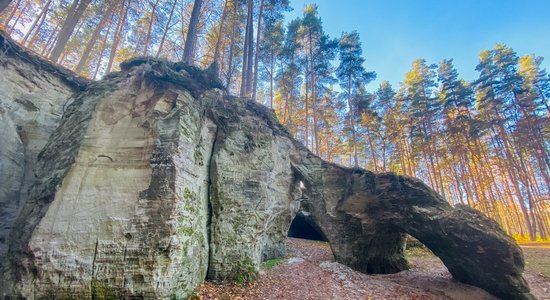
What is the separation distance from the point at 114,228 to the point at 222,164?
12.7ft

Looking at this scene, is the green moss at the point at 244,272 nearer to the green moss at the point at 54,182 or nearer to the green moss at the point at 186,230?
the green moss at the point at 186,230

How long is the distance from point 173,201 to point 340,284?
20.6ft

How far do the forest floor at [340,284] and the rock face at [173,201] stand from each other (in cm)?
57

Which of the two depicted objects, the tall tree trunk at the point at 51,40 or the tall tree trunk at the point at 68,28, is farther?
the tall tree trunk at the point at 51,40

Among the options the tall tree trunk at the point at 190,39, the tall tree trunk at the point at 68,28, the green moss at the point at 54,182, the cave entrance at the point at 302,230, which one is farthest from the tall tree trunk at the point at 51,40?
the cave entrance at the point at 302,230

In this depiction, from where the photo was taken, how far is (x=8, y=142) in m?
7.48

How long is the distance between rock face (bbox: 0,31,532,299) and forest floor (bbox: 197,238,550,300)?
0.57 metres

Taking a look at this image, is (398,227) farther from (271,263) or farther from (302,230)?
(302,230)

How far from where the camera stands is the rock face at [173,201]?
18.4ft

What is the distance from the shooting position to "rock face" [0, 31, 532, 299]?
560 cm

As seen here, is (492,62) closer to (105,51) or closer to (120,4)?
(120,4)

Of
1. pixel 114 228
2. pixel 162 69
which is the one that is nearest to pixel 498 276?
pixel 114 228

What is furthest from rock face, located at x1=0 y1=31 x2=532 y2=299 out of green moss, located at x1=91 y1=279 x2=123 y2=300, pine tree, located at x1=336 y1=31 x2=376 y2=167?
pine tree, located at x1=336 y1=31 x2=376 y2=167

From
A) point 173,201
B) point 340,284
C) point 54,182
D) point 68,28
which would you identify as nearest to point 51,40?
point 68,28
